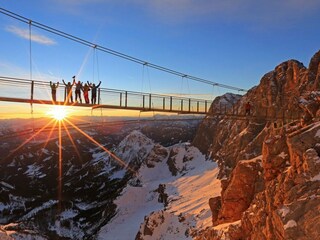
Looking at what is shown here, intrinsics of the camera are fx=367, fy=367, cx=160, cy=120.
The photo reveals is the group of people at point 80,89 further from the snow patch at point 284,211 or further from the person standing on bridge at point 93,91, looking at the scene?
the snow patch at point 284,211

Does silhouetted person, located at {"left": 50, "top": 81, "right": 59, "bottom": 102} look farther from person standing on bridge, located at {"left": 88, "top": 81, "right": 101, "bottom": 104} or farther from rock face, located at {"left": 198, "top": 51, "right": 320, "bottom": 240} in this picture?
rock face, located at {"left": 198, "top": 51, "right": 320, "bottom": 240}

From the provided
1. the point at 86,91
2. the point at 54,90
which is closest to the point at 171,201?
the point at 86,91

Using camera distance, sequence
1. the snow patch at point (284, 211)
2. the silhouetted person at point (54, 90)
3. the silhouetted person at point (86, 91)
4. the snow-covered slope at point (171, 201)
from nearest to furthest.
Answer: the snow patch at point (284, 211), the silhouetted person at point (54, 90), the silhouetted person at point (86, 91), the snow-covered slope at point (171, 201)

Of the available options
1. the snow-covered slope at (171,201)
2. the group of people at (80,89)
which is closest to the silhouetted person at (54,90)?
the group of people at (80,89)

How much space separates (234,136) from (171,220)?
38.0 m

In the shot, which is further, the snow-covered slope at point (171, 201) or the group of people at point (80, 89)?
the snow-covered slope at point (171, 201)

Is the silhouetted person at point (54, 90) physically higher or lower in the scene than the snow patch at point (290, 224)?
higher

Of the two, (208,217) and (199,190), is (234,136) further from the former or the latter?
(208,217)

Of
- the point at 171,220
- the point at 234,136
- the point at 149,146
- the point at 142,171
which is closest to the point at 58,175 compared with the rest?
the point at 149,146

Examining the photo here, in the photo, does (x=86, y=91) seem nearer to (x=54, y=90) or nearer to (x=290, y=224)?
(x=54, y=90)

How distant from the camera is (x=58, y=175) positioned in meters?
197

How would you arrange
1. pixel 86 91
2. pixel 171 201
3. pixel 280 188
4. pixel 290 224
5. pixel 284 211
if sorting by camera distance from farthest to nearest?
pixel 171 201, pixel 280 188, pixel 86 91, pixel 284 211, pixel 290 224

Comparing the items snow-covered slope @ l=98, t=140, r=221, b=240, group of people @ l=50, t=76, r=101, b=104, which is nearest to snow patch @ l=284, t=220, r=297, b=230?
group of people @ l=50, t=76, r=101, b=104

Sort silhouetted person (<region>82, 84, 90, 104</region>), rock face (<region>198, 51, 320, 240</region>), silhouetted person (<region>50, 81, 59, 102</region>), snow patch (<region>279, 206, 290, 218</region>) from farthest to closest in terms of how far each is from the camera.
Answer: silhouetted person (<region>82, 84, 90, 104</region>) < silhouetted person (<region>50, 81, 59, 102</region>) < snow patch (<region>279, 206, 290, 218</region>) < rock face (<region>198, 51, 320, 240</region>)
